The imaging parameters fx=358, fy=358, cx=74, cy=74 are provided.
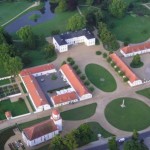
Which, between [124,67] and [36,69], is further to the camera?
[124,67]

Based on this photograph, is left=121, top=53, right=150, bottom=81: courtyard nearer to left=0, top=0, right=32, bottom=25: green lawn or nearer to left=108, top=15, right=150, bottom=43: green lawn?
left=108, top=15, right=150, bottom=43: green lawn

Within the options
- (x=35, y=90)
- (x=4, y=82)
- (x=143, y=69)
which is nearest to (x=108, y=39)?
(x=143, y=69)

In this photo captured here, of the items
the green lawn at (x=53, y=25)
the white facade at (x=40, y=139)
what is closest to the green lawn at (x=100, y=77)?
the white facade at (x=40, y=139)

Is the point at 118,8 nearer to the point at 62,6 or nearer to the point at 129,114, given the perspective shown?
the point at 62,6

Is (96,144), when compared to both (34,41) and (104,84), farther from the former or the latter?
(34,41)

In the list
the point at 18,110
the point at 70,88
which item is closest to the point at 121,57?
the point at 70,88
